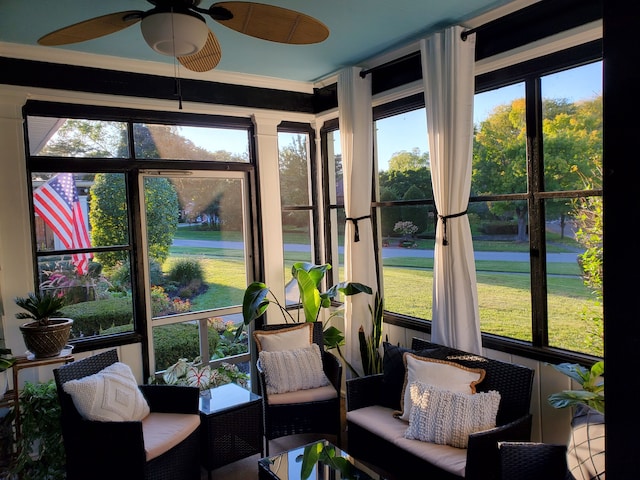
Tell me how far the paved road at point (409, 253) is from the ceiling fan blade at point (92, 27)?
7.38 ft

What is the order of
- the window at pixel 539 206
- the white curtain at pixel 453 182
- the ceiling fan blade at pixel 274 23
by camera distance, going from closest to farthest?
1. the ceiling fan blade at pixel 274 23
2. the window at pixel 539 206
3. the white curtain at pixel 453 182

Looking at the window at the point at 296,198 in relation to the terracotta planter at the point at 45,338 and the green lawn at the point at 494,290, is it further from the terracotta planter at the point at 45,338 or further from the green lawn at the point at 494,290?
the terracotta planter at the point at 45,338

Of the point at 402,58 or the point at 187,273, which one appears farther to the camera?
the point at 187,273

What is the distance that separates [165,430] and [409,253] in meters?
2.35

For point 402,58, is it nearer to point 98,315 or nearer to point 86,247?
point 86,247

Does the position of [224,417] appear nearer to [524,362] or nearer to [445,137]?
[524,362]

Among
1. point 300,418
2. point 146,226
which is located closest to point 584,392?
point 300,418

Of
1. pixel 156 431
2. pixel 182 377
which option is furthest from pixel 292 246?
pixel 156 431

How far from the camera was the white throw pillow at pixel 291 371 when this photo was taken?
365 cm

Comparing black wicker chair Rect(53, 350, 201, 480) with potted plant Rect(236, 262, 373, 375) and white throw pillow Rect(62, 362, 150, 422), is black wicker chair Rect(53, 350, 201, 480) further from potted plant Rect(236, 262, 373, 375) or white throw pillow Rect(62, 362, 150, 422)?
potted plant Rect(236, 262, 373, 375)

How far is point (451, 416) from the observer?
2.70 meters

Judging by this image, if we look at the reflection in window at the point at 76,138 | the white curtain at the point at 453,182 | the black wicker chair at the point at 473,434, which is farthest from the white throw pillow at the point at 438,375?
the reflection in window at the point at 76,138

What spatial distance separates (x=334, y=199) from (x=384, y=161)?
822mm
